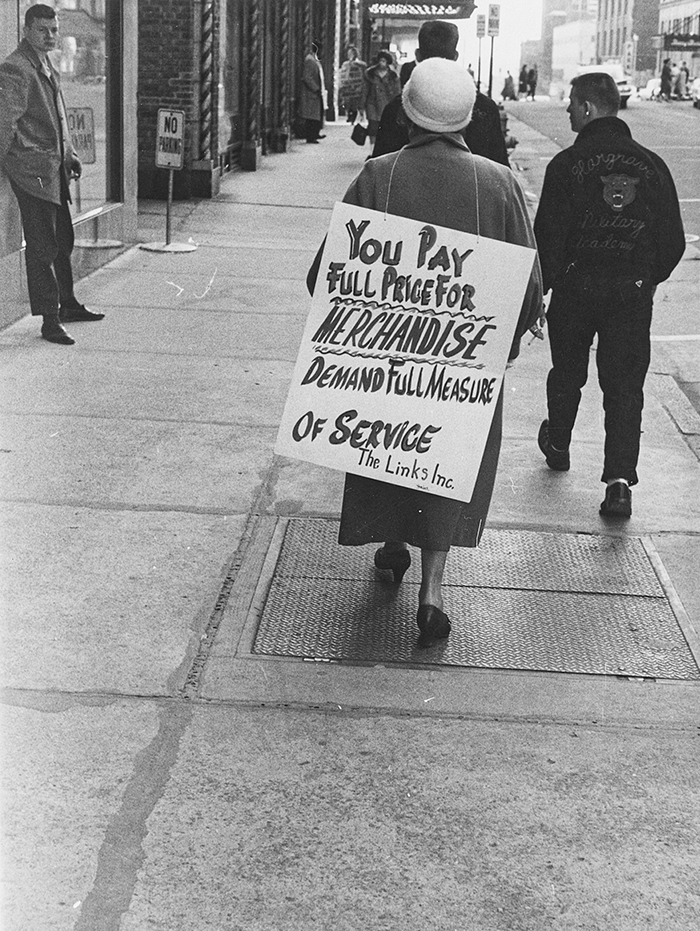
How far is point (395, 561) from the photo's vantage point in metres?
5.11

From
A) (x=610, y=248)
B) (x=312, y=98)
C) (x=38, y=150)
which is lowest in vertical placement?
(x=610, y=248)

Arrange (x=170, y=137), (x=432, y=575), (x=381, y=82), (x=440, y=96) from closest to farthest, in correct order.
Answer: (x=440, y=96) < (x=432, y=575) < (x=170, y=137) < (x=381, y=82)

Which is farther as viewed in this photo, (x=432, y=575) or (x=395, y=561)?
(x=395, y=561)

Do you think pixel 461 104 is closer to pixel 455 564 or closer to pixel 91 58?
pixel 455 564

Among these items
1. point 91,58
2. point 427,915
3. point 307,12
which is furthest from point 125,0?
point 307,12

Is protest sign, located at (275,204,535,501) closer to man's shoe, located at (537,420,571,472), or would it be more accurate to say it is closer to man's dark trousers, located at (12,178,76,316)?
man's shoe, located at (537,420,571,472)

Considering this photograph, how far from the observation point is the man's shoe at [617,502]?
590 centimetres

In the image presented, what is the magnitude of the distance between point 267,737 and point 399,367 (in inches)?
52.5

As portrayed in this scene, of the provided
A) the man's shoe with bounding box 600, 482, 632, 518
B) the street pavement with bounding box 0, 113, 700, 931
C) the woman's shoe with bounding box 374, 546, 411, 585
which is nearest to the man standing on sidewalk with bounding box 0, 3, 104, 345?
the street pavement with bounding box 0, 113, 700, 931

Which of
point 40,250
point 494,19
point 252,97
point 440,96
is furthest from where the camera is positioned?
point 494,19

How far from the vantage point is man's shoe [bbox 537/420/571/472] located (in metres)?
6.52

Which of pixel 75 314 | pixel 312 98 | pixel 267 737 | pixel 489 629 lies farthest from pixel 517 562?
pixel 312 98

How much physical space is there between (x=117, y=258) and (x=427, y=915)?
33.3ft

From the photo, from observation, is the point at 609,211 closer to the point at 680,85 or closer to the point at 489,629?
the point at 489,629
